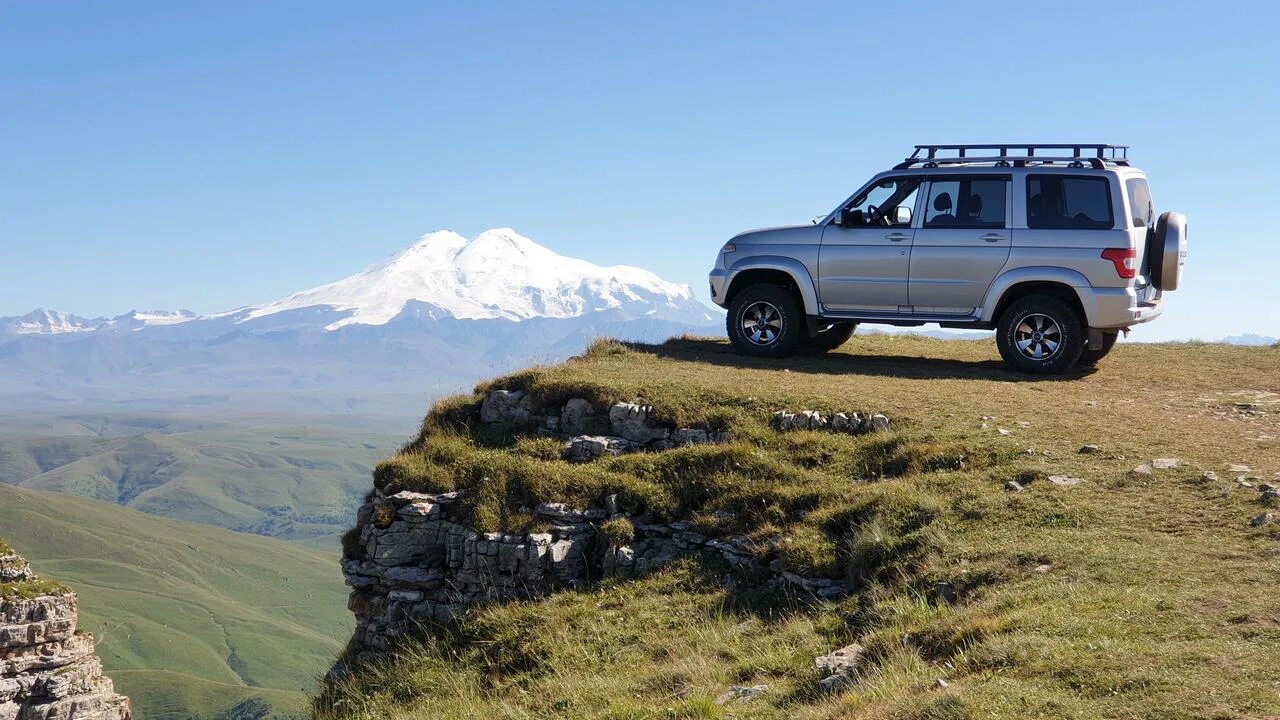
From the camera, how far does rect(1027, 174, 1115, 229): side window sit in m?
15.6

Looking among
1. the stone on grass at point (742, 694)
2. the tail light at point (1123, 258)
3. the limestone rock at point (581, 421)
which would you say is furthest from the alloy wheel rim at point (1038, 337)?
the stone on grass at point (742, 694)

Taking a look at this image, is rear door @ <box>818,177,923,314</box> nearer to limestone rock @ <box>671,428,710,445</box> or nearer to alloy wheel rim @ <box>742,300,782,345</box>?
alloy wheel rim @ <box>742,300,782,345</box>

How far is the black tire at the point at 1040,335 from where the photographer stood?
635 inches

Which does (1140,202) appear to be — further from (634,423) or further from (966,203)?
(634,423)

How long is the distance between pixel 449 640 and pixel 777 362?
8.29 metres

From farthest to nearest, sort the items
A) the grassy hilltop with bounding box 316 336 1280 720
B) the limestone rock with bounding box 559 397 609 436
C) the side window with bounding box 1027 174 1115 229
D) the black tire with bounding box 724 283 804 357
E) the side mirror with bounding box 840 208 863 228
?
the black tire with bounding box 724 283 804 357, the side mirror with bounding box 840 208 863 228, the side window with bounding box 1027 174 1115 229, the limestone rock with bounding box 559 397 609 436, the grassy hilltop with bounding box 316 336 1280 720

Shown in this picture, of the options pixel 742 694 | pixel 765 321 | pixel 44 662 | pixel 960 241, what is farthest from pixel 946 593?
pixel 44 662

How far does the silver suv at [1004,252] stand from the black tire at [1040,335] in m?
0.02

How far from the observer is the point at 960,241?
16.2 metres

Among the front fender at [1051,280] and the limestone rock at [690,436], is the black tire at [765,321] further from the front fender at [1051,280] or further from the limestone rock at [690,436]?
the limestone rock at [690,436]

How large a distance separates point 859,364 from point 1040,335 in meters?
3.05

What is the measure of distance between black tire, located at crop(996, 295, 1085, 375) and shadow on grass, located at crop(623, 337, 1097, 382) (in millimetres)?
240

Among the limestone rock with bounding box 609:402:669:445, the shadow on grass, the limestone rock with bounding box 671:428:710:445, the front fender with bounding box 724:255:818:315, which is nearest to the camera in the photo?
the limestone rock with bounding box 671:428:710:445

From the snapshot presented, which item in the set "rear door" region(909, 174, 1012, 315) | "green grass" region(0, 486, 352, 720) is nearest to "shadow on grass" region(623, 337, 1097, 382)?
"rear door" region(909, 174, 1012, 315)
